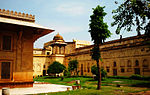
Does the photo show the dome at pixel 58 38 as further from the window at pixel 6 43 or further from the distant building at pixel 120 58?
the window at pixel 6 43

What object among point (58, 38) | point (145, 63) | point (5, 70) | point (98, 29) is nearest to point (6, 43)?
point (5, 70)

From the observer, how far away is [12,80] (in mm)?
12555

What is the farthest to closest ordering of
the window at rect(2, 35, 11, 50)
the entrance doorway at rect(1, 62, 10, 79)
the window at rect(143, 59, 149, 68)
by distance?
the window at rect(143, 59, 149, 68)
the window at rect(2, 35, 11, 50)
the entrance doorway at rect(1, 62, 10, 79)

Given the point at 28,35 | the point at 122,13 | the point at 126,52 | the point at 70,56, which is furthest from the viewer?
the point at 70,56

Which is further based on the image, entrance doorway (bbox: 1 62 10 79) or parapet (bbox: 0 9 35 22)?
parapet (bbox: 0 9 35 22)

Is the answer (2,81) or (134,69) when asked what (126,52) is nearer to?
(134,69)

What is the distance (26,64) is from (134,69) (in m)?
16.6

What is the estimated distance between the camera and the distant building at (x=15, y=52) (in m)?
12.5

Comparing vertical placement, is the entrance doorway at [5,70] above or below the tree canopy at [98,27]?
below

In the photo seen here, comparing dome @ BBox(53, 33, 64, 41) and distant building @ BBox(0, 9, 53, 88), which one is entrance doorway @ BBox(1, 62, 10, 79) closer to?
distant building @ BBox(0, 9, 53, 88)

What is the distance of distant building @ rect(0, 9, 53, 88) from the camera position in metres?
12.5

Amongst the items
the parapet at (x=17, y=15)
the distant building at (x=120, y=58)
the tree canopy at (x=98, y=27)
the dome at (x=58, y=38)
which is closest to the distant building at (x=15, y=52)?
the parapet at (x=17, y=15)

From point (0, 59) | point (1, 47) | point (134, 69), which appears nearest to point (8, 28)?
point (1, 47)

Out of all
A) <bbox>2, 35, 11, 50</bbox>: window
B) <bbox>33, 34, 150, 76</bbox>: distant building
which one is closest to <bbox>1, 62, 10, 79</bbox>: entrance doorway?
<bbox>2, 35, 11, 50</bbox>: window
